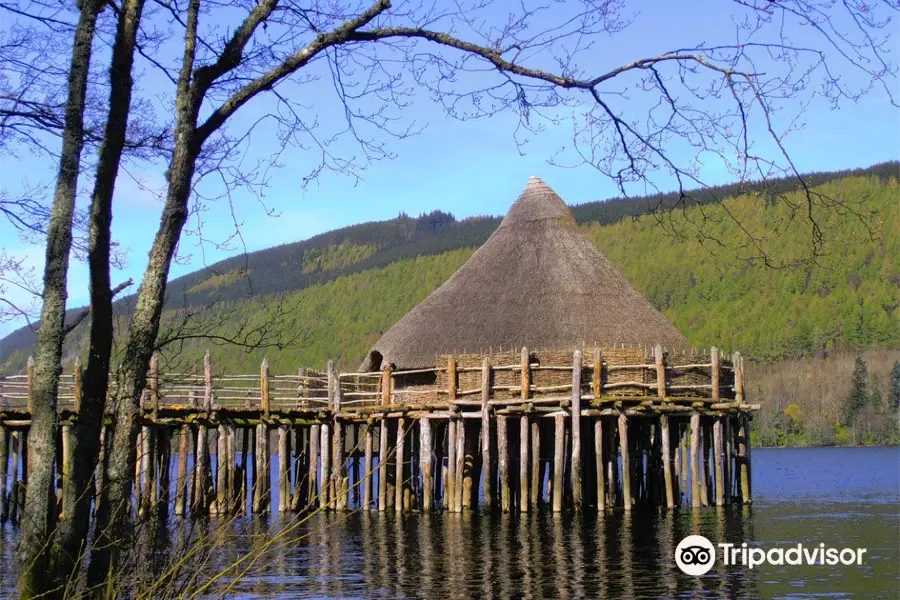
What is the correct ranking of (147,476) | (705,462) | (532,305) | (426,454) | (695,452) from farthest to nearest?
(532,305) → (705,462) → (426,454) → (695,452) → (147,476)

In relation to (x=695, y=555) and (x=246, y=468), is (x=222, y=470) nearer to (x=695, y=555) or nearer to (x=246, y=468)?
(x=246, y=468)

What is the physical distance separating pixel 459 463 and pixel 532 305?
18.8 feet

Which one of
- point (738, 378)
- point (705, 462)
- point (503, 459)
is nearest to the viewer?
point (503, 459)

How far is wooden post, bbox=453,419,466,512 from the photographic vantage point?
2933 centimetres

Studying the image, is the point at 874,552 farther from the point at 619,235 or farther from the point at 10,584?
the point at 619,235

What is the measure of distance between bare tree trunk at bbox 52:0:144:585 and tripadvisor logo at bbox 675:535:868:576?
12.4 meters

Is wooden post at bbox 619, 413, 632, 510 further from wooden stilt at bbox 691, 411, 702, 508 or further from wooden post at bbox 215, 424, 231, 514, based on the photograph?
wooden post at bbox 215, 424, 231, 514

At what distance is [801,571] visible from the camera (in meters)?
18.7

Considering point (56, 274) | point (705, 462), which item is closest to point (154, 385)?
point (56, 274)

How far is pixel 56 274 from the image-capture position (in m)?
8.33

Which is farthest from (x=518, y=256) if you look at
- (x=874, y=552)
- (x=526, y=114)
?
(x=526, y=114)

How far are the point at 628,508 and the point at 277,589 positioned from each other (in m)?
13.5

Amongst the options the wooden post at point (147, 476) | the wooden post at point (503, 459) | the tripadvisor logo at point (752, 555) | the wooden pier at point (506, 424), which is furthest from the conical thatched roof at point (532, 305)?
the tripadvisor logo at point (752, 555)

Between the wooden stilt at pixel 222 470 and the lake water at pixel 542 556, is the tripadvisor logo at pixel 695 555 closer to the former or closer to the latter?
the lake water at pixel 542 556
